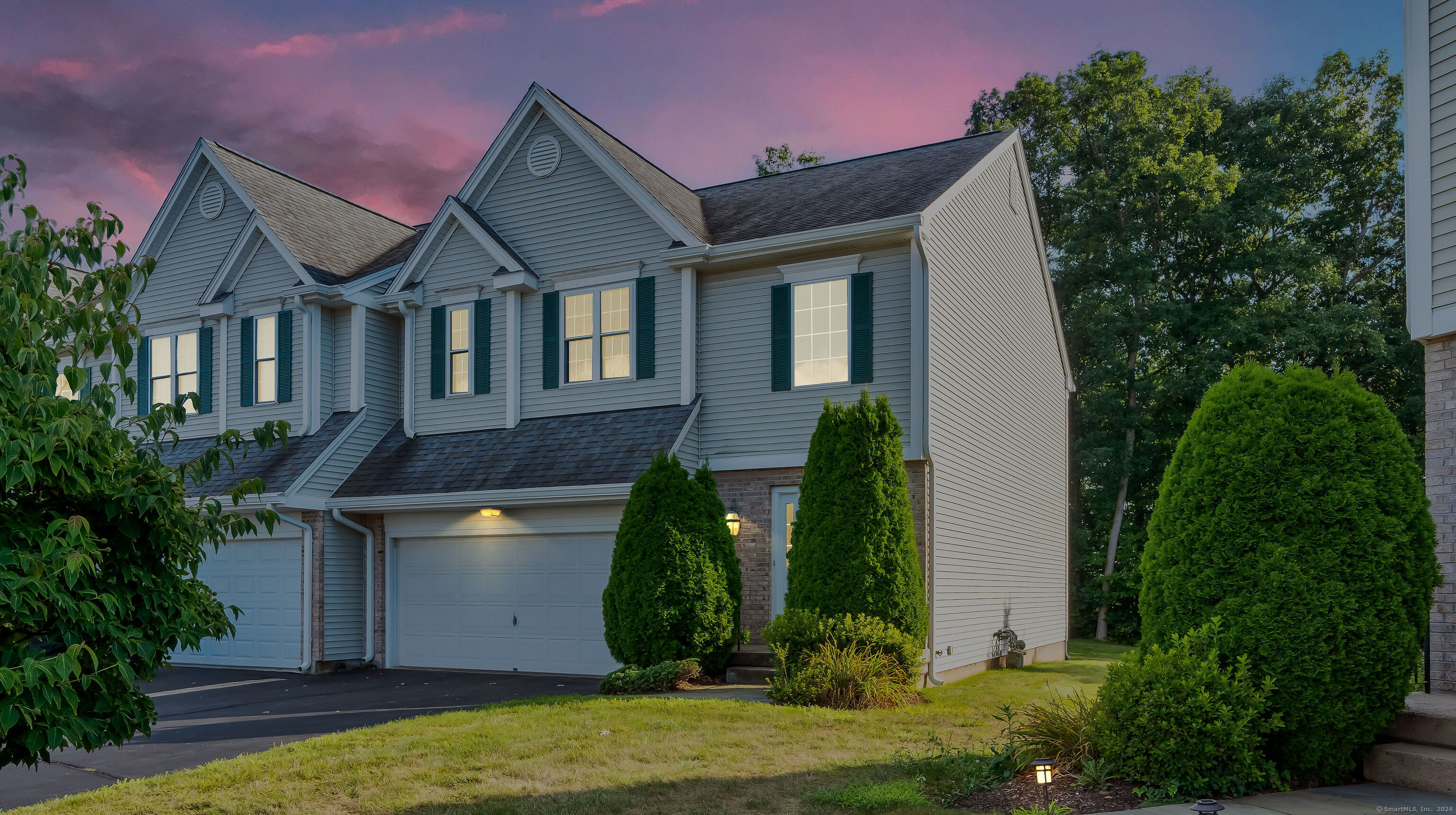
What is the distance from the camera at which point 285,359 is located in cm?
1731

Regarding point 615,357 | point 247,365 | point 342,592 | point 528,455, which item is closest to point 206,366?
A: point 247,365

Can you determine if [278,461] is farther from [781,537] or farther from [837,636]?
[837,636]

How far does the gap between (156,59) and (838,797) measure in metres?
16.1

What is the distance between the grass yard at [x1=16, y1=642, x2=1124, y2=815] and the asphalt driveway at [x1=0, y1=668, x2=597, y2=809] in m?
0.81

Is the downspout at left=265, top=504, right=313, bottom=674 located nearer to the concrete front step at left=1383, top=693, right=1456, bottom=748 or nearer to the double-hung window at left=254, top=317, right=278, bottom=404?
the double-hung window at left=254, top=317, right=278, bottom=404

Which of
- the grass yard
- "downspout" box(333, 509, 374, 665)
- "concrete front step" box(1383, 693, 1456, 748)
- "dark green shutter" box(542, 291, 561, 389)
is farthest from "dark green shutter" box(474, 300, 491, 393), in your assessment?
"concrete front step" box(1383, 693, 1456, 748)

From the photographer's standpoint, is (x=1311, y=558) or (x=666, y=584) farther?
(x=666, y=584)

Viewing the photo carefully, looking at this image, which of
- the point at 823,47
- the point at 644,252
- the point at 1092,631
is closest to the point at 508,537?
the point at 644,252

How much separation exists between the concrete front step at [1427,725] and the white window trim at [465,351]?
12.9 metres

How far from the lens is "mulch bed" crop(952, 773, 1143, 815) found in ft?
19.0

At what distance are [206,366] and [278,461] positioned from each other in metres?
3.35

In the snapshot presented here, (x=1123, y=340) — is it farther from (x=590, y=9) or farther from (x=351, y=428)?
(x=351, y=428)

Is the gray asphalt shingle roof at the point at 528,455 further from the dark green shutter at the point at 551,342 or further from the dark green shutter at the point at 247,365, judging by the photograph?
the dark green shutter at the point at 247,365

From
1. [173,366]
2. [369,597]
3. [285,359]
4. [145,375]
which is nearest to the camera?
[369,597]
